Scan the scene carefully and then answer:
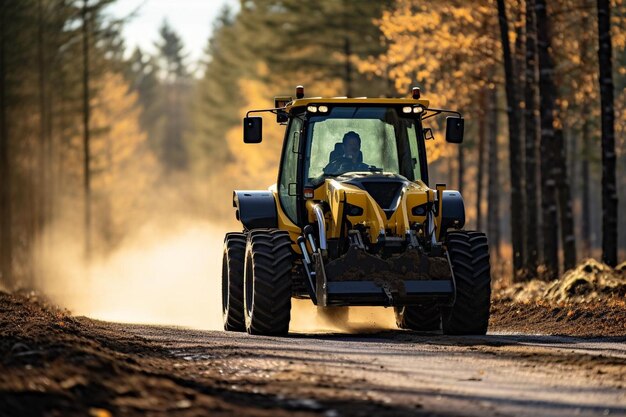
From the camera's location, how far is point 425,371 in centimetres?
1080

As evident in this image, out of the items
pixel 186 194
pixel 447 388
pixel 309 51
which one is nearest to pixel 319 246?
pixel 447 388

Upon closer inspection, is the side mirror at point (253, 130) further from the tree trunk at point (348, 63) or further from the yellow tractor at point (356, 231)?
the tree trunk at point (348, 63)

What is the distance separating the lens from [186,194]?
107 meters

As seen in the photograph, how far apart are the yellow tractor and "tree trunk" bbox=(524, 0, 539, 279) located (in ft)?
28.6

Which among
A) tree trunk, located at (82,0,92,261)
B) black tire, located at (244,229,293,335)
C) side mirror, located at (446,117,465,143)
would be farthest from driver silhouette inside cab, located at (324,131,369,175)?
tree trunk, located at (82,0,92,261)

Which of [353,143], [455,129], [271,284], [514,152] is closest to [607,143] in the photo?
[514,152]

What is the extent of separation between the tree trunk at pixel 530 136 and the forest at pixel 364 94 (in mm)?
36

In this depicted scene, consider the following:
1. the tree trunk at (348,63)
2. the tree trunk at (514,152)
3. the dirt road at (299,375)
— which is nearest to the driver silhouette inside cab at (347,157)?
the dirt road at (299,375)

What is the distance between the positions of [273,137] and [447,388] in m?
43.1

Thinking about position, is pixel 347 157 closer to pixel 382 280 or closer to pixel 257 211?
pixel 257 211

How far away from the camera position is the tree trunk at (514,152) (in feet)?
83.9

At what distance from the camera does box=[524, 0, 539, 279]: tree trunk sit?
82.7ft

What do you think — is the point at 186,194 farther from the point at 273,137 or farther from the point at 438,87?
the point at 438,87

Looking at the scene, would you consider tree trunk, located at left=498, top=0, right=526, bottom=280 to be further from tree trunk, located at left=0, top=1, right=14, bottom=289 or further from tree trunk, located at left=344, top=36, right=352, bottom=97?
tree trunk, located at left=344, top=36, right=352, bottom=97
